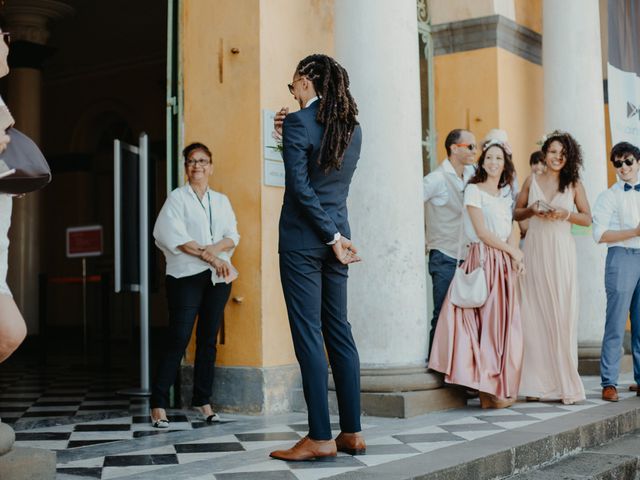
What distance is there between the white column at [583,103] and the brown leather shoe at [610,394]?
6.36ft

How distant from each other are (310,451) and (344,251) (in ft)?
3.02

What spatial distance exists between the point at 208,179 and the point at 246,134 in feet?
1.34

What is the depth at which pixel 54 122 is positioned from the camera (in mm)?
17047

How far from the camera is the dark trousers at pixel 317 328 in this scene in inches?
169

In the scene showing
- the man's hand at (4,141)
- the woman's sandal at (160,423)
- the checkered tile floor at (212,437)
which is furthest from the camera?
the woman's sandal at (160,423)

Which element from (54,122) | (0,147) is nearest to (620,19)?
(0,147)

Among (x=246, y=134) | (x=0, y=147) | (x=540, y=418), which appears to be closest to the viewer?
(x=0, y=147)

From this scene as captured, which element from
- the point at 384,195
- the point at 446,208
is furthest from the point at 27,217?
the point at 384,195

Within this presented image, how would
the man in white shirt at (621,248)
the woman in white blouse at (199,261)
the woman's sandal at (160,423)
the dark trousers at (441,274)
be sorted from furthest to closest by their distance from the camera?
the man in white shirt at (621,248), the dark trousers at (441,274), the woman in white blouse at (199,261), the woman's sandal at (160,423)

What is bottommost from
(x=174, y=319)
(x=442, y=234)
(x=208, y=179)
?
(x=174, y=319)

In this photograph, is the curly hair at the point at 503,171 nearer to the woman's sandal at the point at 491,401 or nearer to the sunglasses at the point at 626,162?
the sunglasses at the point at 626,162

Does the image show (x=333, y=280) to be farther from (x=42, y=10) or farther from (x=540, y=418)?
(x=42, y=10)

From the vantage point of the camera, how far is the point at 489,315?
20.2 feet

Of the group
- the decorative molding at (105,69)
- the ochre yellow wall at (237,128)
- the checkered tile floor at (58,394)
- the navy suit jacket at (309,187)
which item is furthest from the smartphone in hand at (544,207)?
the decorative molding at (105,69)
